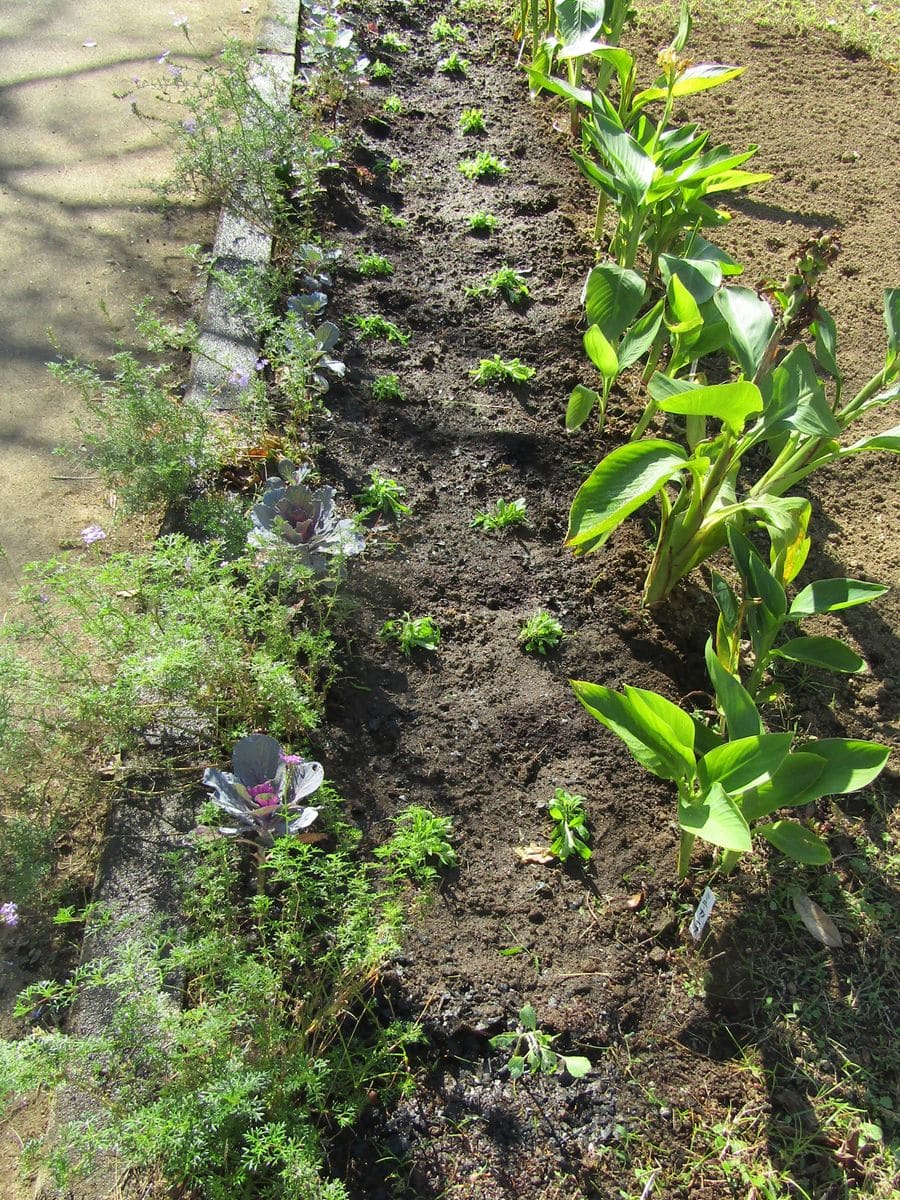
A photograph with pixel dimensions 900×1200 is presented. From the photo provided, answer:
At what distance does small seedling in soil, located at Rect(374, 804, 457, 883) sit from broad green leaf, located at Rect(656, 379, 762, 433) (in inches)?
39.9

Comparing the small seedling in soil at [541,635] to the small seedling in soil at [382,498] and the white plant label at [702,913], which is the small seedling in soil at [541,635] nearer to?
the small seedling in soil at [382,498]

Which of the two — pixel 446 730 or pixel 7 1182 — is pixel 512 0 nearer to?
pixel 446 730

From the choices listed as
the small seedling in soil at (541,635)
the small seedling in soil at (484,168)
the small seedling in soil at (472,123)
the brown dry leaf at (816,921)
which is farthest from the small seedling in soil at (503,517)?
the small seedling in soil at (472,123)

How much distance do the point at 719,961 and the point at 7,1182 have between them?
144cm

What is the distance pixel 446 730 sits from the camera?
214 cm

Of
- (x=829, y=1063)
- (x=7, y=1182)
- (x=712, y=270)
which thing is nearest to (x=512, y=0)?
(x=712, y=270)

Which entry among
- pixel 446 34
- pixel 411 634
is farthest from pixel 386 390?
pixel 446 34

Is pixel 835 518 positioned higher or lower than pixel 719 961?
higher

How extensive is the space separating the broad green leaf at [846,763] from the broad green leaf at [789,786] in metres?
0.02

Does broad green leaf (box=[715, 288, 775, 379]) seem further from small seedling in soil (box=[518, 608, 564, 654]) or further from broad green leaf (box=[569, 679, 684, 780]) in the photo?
broad green leaf (box=[569, 679, 684, 780])

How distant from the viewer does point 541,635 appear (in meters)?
2.28

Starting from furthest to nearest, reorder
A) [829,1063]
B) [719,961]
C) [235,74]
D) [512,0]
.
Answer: [512,0] < [235,74] < [719,961] < [829,1063]

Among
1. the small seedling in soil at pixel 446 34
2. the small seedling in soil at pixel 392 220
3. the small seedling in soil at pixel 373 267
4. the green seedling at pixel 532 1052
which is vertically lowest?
the green seedling at pixel 532 1052

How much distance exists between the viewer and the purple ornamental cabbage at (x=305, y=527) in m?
2.11
